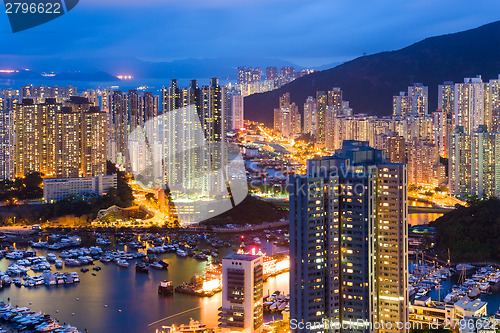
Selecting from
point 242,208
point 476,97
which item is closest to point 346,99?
point 476,97

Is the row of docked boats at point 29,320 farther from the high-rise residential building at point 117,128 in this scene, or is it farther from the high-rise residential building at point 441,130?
the high-rise residential building at point 441,130

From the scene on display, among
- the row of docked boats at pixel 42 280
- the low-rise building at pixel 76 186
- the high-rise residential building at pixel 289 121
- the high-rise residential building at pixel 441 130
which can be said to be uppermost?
the high-rise residential building at pixel 289 121

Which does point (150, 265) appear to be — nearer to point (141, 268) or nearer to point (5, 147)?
point (141, 268)

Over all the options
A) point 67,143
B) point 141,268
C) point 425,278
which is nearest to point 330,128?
point 67,143

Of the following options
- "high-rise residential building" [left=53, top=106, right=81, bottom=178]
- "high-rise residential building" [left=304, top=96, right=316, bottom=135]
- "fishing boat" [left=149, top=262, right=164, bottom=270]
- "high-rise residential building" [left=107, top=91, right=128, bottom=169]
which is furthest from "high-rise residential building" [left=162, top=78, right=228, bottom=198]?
"high-rise residential building" [left=304, top=96, right=316, bottom=135]

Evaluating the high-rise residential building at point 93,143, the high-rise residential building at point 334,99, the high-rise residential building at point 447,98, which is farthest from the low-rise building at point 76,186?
the high-rise residential building at point 334,99

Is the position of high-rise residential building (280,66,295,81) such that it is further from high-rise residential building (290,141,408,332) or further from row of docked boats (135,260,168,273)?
high-rise residential building (290,141,408,332)

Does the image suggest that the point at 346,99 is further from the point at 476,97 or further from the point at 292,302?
the point at 292,302
